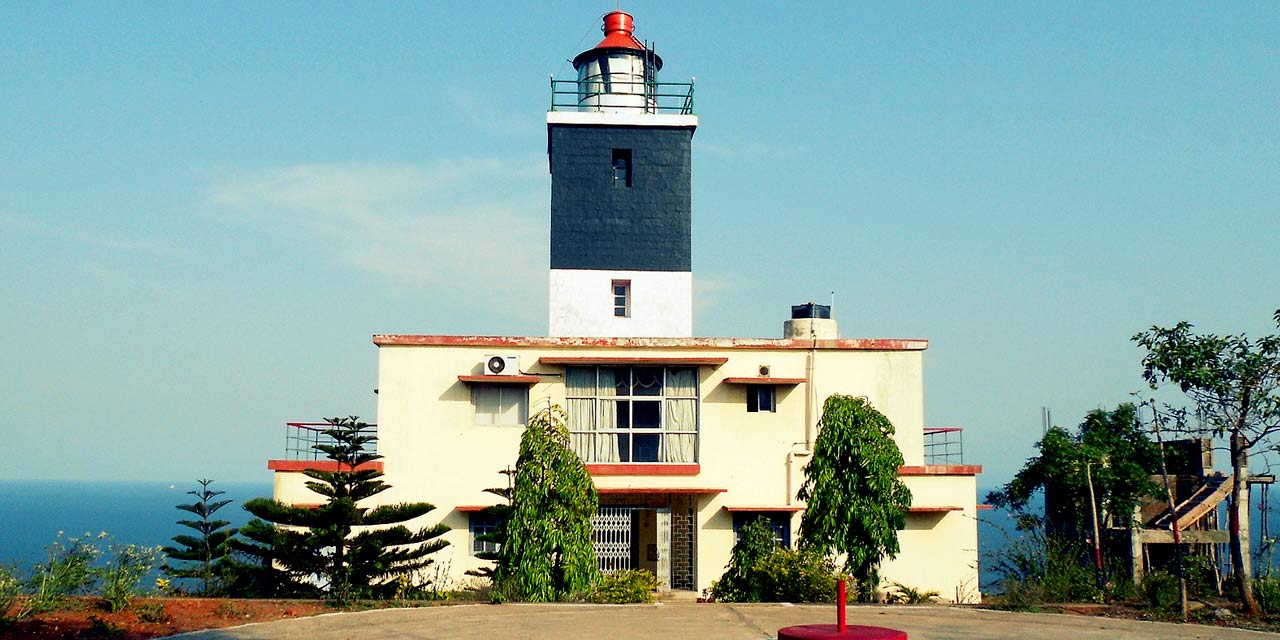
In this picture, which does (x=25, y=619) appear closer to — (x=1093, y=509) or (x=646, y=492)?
(x=646, y=492)

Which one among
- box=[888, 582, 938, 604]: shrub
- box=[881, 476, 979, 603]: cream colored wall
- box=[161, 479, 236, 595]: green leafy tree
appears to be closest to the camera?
box=[161, 479, 236, 595]: green leafy tree

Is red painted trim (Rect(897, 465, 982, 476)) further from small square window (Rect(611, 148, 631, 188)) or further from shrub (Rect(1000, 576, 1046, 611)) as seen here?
small square window (Rect(611, 148, 631, 188))

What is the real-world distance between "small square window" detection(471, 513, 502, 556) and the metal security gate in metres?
1.83

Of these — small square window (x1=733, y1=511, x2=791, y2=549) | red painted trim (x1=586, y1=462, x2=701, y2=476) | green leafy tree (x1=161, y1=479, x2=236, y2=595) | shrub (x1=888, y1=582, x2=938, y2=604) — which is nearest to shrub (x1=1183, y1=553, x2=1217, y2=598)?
shrub (x1=888, y1=582, x2=938, y2=604)

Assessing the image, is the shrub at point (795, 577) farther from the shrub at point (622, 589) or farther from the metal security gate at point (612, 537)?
the metal security gate at point (612, 537)

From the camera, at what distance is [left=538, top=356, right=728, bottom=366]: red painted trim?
20.2 meters

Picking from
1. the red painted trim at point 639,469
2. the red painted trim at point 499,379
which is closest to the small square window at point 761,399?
the red painted trim at point 639,469

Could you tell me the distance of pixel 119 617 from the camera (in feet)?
41.0

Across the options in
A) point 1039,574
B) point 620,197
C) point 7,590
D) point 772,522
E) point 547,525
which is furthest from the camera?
point 620,197

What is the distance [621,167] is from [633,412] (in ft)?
22.1

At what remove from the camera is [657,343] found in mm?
20531

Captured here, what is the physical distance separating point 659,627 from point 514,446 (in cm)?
757

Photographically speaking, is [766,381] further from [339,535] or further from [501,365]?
[339,535]

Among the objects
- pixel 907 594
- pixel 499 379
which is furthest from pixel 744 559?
pixel 499 379
